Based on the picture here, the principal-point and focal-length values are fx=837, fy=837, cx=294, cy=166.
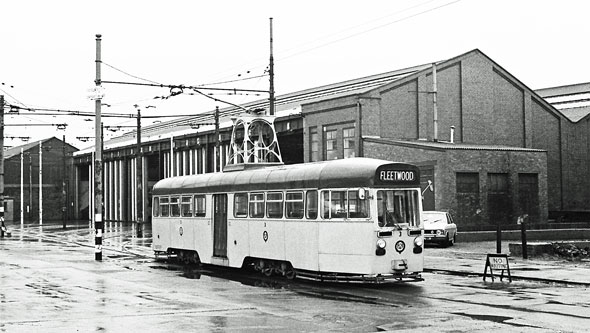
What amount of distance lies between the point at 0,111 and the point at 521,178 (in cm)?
3154

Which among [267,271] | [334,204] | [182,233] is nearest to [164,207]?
[182,233]

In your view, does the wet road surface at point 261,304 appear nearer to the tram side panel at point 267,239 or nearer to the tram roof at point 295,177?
the tram side panel at point 267,239

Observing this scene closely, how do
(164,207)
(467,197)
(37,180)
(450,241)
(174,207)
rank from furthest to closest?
(37,180) → (467,197) → (450,241) → (164,207) → (174,207)

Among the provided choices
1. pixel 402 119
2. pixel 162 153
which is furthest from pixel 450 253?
pixel 162 153

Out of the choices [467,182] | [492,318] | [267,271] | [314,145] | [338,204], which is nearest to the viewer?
[492,318]

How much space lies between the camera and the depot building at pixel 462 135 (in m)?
45.0

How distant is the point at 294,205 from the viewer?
877 inches

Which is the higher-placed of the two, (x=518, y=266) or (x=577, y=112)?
(x=577, y=112)

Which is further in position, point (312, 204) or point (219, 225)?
point (219, 225)

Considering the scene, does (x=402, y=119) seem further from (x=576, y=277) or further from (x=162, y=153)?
(x=162, y=153)

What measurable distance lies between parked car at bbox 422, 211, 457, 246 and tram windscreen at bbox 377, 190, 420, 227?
15221mm

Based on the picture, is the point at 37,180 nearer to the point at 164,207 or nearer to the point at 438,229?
the point at 164,207

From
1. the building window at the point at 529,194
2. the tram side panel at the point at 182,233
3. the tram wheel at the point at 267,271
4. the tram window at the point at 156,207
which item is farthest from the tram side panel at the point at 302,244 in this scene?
the building window at the point at 529,194

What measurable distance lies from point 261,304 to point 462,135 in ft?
126
